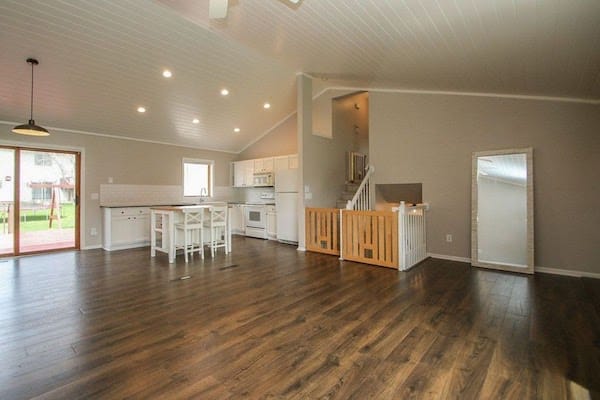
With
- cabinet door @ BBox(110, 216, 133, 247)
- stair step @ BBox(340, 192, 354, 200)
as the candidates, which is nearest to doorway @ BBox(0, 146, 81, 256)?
cabinet door @ BBox(110, 216, 133, 247)

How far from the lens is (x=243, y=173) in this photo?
27.7 feet

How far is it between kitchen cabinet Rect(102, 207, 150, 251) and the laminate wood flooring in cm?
197

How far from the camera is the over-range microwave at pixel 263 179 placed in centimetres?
750

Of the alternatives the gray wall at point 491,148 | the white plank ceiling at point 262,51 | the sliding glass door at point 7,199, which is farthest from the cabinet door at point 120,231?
the gray wall at point 491,148

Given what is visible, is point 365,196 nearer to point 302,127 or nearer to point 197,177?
point 302,127

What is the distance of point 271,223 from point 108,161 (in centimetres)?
389

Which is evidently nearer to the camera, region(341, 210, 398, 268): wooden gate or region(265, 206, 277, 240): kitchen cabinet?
region(341, 210, 398, 268): wooden gate

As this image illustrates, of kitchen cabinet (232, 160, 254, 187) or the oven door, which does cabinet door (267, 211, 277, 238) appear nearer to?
the oven door

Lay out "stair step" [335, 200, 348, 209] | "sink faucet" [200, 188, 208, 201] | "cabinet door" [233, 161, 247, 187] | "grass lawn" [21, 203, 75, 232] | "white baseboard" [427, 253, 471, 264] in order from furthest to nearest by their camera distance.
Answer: "cabinet door" [233, 161, 247, 187] < "sink faucet" [200, 188, 208, 201] < "stair step" [335, 200, 348, 209] < "grass lawn" [21, 203, 75, 232] < "white baseboard" [427, 253, 471, 264]

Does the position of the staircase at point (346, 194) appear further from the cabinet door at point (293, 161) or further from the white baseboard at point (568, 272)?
the white baseboard at point (568, 272)

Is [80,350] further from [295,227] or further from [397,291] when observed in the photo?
[295,227]

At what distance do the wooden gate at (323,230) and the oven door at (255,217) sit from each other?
6.42 feet

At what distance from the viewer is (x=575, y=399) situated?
160 centimetres

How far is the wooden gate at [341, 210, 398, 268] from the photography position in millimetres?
4430
